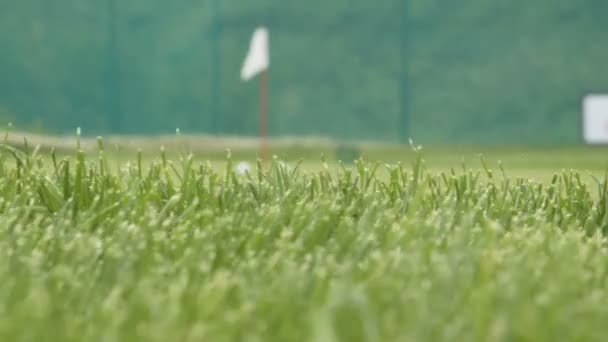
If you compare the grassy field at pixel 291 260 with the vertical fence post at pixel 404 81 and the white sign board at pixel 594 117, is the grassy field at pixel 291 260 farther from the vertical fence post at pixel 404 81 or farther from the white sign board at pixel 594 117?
the vertical fence post at pixel 404 81

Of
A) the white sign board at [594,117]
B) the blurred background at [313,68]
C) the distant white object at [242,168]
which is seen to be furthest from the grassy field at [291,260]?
the blurred background at [313,68]

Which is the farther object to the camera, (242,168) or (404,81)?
(404,81)

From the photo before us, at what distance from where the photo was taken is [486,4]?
42.4 feet

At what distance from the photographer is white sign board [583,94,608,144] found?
12.3 m

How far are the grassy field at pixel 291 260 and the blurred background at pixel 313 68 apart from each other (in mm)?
8978

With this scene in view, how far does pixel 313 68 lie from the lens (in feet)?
41.5

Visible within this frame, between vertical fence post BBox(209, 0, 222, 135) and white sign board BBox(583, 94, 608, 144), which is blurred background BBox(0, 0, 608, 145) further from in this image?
white sign board BBox(583, 94, 608, 144)

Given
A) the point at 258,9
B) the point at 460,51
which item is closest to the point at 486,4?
the point at 460,51

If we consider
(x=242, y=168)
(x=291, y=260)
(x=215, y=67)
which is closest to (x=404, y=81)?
(x=215, y=67)

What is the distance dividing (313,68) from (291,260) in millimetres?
10241

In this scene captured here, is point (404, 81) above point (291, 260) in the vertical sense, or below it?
above

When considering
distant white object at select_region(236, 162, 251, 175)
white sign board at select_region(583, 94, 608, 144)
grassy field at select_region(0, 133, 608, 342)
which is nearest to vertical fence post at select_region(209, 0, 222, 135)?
white sign board at select_region(583, 94, 608, 144)

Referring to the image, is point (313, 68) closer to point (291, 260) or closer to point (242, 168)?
point (242, 168)

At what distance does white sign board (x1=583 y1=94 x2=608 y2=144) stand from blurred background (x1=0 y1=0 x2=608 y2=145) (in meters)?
0.13
